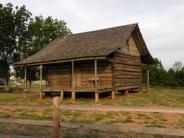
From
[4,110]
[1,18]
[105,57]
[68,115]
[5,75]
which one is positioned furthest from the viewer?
[5,75]

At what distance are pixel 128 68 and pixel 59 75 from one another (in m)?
6.13

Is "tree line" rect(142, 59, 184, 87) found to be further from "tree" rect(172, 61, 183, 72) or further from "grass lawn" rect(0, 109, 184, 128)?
"grass lawn" rect(0, 109, 184, 128)

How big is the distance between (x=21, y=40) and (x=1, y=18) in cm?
392

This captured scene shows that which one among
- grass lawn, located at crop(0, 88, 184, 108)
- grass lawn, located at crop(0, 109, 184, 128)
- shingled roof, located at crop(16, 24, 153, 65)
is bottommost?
grass lawn, located at crop(0, 109, 184, 128)

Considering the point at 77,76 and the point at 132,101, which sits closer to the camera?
the point at 132,101

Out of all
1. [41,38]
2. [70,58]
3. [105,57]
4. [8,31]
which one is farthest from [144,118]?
[41,38]

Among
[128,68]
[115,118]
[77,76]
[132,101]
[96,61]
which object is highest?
[96,61]

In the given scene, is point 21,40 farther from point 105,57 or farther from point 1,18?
point 105,57

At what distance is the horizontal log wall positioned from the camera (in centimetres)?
2595

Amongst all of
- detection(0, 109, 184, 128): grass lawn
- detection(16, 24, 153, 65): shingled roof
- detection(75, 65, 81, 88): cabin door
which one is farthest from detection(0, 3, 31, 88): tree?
detection(0, 109, 184, 128): grass lawn

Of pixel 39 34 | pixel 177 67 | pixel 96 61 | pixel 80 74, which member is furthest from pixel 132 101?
pixel 177 67

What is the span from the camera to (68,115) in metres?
14.2

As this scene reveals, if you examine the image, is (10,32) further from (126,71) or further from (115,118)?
(115,118)

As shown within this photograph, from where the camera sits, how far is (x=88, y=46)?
85.8ft
